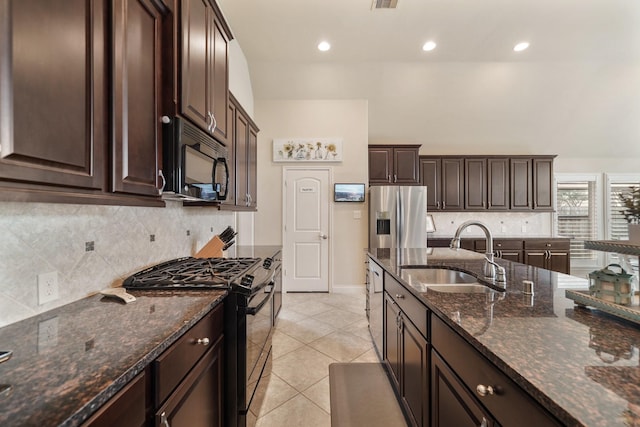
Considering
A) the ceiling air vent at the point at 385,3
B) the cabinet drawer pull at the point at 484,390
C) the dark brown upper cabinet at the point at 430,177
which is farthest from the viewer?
the dark brown upper cabinet at the point at 430,177

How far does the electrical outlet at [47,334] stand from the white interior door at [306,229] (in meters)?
3.45

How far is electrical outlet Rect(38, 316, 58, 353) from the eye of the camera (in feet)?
2.61

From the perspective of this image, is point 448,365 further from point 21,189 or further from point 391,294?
point 21,189

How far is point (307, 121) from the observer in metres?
4.43

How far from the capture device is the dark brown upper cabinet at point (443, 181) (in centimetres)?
484

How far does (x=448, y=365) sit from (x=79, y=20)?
1.79 meters

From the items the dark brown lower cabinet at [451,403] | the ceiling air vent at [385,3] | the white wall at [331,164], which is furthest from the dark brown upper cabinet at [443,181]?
the dark brown lower cabinet at [451,403]

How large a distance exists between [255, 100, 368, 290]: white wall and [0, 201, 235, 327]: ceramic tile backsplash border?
250 cm

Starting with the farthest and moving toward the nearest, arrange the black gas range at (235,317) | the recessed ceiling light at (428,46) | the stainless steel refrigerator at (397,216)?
the stainless steel refrigerator at (397,216) → the recessed ceiling light at (428,46) → the black gas range at (235,317)

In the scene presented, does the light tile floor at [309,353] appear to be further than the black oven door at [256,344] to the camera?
Yes

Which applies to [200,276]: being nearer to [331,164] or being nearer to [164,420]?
[164,420]

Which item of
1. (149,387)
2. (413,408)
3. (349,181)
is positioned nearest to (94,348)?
(149,387)

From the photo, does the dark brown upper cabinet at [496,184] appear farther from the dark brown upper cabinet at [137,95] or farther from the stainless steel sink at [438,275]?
the dark brown upper cabinet at [137,95]

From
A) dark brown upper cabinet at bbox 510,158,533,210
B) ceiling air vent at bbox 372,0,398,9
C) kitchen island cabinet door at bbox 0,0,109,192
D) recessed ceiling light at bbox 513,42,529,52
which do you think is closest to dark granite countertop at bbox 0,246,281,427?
kitchen island cabinet door at bbox 0,0,109,192
